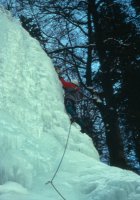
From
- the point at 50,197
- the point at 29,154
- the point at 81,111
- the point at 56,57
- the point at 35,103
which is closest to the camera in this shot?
the point at 50,197

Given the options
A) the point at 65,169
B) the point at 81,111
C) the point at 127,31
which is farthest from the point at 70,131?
the point at 81,111

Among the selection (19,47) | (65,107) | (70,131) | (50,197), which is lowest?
(50,197)

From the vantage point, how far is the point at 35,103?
4211 mm

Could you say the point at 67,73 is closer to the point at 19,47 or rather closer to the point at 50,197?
the point at 19,47

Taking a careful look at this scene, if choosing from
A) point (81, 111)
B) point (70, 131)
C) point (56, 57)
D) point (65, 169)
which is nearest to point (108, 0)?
point (56, 57)

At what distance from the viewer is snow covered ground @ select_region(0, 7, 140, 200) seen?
303cm

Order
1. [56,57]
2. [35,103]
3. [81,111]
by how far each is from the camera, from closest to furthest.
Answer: [35,103]
[56,57]
[81,111]

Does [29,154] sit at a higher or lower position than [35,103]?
lower

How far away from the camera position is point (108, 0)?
1217 cm

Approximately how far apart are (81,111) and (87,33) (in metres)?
6.17

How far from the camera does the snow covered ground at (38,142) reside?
3025mm

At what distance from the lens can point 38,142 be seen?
12.1 feet

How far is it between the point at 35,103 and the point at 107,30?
9.22 metres

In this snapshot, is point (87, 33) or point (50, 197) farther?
point (87, 33)
